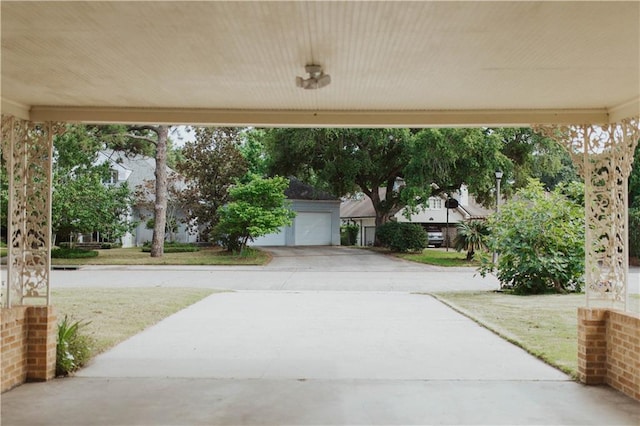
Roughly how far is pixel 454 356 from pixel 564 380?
57.7 inches

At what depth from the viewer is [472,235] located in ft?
67.1

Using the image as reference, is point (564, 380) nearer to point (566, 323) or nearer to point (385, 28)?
point (566, 323)

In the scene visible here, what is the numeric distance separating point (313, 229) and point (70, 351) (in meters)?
28.3

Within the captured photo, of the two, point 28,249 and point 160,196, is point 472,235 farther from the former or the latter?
point 28,249

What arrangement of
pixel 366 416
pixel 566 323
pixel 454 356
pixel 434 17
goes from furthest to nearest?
pixel 566 323 → pixel 454 356 → pixel 366 416 → pixel 434 17

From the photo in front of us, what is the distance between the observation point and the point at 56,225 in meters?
24.5

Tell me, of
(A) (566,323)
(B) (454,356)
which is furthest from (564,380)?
(A) (566,323)

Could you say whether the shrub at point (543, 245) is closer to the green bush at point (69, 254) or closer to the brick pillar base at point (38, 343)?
the brick pillar base at point (38, 343)

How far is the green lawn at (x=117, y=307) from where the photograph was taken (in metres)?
8.59

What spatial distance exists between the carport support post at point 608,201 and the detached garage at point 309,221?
2778cm

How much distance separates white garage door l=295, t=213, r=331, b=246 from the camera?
34156 mm

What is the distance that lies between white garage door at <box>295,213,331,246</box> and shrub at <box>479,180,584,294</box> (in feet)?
69.3

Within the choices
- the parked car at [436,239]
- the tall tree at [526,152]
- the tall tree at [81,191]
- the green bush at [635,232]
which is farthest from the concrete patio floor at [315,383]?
the parked car at [436,239]

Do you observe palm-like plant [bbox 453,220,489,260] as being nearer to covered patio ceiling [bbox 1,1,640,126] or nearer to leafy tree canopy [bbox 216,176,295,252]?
leafy tree canopy [bbox 216,176,295,252]
